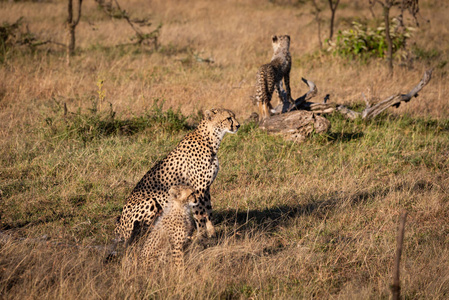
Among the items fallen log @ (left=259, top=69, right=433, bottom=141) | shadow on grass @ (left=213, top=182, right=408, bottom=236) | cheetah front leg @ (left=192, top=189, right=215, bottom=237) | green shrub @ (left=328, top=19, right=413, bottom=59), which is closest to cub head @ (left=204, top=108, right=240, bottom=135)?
cheetah front leg @ (left=192, top=189, right=215, bottom=237)

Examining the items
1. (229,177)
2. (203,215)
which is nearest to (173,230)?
(203,215)

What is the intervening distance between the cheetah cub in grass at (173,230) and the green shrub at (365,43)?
8.15 m

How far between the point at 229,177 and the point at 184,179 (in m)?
1.38

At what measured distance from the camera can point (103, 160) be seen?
5672mm

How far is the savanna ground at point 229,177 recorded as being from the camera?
3287mm

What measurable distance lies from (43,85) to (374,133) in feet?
18.0

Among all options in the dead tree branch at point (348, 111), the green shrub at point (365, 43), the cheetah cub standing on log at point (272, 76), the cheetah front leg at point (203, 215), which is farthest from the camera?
the green shrub at point (365, 43)

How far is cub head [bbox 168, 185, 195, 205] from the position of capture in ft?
11.7

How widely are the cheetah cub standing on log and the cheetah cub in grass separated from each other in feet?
11.5

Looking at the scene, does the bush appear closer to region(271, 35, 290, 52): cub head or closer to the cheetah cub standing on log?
the cheetah cub standing on log

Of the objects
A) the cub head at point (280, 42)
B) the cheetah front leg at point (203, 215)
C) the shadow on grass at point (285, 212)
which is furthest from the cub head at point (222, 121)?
the cub head at point (280, 42)

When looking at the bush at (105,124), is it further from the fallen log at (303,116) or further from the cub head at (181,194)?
the cub head at (181,194)

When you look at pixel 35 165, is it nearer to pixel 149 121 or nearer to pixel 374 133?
pixel 149 121

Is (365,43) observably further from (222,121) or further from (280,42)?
(222,121)
